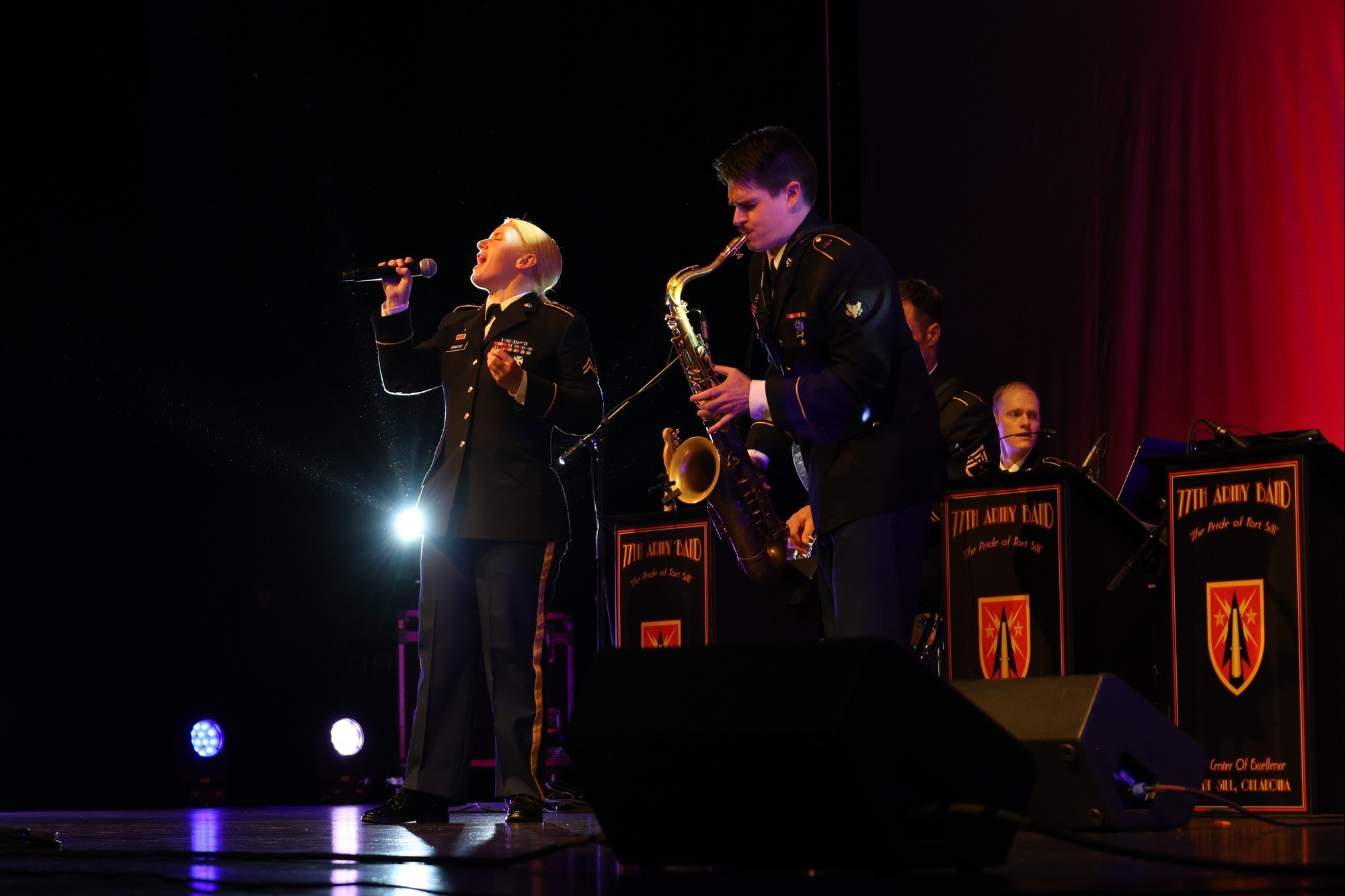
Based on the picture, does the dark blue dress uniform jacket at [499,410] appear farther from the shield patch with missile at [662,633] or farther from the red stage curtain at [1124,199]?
the red stage curtain at [1124,199]

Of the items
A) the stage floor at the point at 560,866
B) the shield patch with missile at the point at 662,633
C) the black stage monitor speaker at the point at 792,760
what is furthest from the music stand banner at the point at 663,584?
the black stage monitor speaker at the point at 792,760

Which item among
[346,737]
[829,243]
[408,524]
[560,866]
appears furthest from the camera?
[408,524]

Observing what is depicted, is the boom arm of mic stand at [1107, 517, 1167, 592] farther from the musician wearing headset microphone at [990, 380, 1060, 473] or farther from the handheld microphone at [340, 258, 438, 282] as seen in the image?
the handheld microphone at [340, 258, 438, 282]

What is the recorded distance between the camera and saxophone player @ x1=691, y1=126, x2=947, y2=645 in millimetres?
3119

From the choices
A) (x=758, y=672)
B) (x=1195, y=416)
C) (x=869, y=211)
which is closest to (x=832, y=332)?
(x=758, y=672)

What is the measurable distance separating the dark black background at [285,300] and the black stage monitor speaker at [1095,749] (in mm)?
3013

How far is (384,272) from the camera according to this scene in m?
4.18

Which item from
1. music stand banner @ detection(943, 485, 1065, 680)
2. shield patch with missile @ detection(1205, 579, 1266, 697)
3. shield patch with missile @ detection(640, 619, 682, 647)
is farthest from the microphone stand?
shield patch with missile @ detection(1205, 579, 1266, 697)

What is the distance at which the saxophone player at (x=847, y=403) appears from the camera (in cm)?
312

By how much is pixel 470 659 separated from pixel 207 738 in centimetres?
274

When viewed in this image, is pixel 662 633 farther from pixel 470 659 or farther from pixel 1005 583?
pixel 470 659

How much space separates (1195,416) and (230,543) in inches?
166

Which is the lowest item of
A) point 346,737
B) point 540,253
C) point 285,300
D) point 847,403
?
point 346,737

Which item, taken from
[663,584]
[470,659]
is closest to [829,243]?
[470,659]
